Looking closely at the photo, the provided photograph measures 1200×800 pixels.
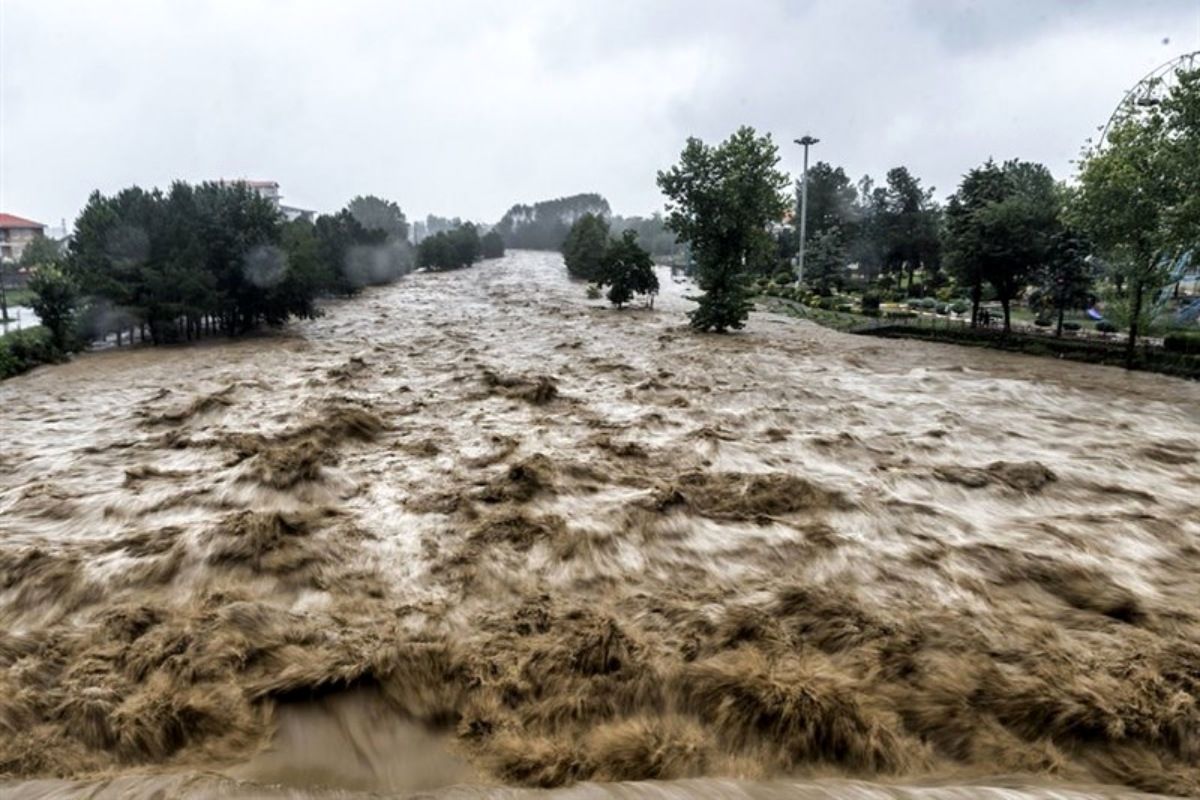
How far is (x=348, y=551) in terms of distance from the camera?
356 inches

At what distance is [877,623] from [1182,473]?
9703 mm

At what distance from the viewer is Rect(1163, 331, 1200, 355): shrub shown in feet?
86.1

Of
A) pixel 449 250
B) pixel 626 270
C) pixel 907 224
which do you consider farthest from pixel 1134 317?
pixel 449 250

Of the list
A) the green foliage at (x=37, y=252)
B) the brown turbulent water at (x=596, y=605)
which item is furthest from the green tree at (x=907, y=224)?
the green foliage at (x=37, y=252)

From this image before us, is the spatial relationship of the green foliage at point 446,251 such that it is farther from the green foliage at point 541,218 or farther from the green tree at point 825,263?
the green foliage at point 541,218

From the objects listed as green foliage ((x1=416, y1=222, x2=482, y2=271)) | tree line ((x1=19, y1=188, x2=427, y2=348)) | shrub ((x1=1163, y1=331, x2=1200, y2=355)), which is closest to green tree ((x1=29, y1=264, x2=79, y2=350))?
tree line ((x1=19, y1=188, x2=427, y2=348))

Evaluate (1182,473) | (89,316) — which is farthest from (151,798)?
(89,316)

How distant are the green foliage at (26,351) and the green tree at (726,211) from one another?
29993 millimetres

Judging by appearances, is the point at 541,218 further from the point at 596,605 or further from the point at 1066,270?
the point at 596,605

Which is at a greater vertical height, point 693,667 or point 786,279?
point 786,279

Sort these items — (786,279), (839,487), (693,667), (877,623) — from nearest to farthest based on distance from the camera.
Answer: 1. (693,667)
2. (877,623)
3. (839,487)
4. (786,279)

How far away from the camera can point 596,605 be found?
7.75 meters

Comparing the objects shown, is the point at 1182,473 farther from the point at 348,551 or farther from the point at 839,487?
the point at 348,551

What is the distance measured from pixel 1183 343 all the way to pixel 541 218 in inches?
6861
